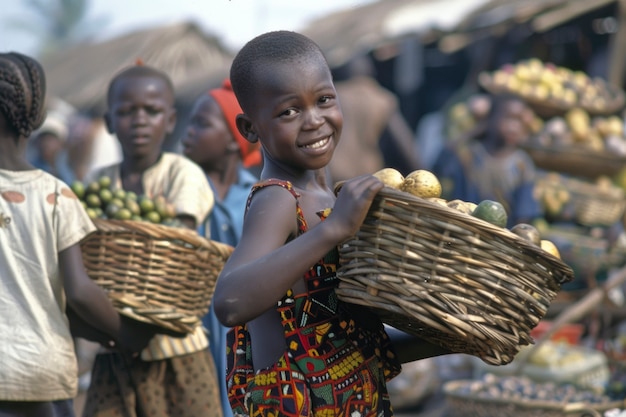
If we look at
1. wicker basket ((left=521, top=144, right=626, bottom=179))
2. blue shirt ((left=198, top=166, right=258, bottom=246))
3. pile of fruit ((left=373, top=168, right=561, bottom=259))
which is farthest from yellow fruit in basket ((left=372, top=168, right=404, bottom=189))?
wicker basket ((left=521, top=144, right=626, bottom=179))

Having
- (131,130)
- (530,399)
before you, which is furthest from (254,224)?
(530,399)

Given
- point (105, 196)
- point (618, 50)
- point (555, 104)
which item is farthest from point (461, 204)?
point (618, 50)

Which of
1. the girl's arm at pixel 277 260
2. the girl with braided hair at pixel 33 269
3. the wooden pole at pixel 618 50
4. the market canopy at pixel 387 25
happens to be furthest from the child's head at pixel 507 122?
the girl's arm at pixel 277 260

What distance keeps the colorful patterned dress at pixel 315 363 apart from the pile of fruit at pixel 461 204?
0.72 ft

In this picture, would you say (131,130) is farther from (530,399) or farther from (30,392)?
(530,399)

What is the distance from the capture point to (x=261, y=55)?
95.8 inches

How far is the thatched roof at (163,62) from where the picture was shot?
16.8 metres

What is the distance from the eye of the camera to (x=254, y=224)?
7.64 feet

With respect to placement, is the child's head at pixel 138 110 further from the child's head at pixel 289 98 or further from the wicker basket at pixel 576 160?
the wicker basket at pixel 576 160

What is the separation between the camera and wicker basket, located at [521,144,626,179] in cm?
856

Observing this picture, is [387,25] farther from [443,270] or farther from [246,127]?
[443,270]

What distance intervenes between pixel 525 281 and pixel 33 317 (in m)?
1.83

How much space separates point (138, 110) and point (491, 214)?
235 centimetres

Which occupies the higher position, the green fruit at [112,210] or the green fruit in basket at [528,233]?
the green fruit in basket at [528,233]
